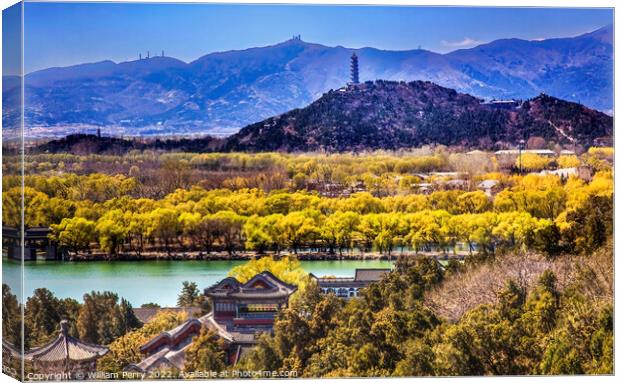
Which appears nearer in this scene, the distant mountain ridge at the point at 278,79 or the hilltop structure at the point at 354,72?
the distant mountain ridge at the point at 278,79

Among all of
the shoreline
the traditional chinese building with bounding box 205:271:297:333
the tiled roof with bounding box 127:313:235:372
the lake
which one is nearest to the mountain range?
the shoreline

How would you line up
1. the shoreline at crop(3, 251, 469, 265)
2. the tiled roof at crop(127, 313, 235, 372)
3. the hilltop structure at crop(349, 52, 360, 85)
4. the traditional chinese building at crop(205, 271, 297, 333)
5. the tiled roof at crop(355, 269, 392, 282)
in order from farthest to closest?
1. the hilltop structure at crop(349, 52, 360, 85)
2. the tiled roof at crop(355, 269, 392, 282)
3. the shoreline at crop(3, 251, 469, 265)
4. the traditional chinese building at crop(205, 271, 297, 333)
5. the tiled roof at crop(127, 313, 235, 372)

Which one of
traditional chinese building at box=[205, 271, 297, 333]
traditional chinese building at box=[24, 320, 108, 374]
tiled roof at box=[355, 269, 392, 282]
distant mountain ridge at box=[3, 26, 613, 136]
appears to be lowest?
traditional chinese building at box=[24, 320, 108, 374]

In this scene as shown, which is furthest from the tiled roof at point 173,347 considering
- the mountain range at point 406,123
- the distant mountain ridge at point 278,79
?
the distant mountain ridge at point 278,79

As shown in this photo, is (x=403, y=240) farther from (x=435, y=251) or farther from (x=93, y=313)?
(x=93, y=313)

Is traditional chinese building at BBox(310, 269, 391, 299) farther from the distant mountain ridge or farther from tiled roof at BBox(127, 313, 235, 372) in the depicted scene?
the distant mountain ridge

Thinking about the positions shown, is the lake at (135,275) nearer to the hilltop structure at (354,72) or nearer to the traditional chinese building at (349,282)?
the traditional chinese building at (349,282)
